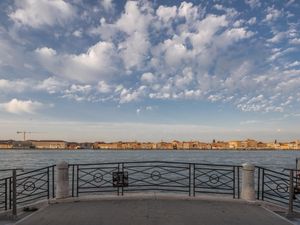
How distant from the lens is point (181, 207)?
8.77 m

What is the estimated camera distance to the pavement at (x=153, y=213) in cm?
741

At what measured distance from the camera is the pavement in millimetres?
7406

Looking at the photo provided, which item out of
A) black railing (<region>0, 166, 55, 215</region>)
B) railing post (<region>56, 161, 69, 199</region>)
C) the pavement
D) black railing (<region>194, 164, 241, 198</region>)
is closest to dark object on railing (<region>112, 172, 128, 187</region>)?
the pavement

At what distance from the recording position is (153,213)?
8.06 meters

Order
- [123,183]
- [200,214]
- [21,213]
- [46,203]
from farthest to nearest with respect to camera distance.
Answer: [123,183]
[46,203]
[21,213]
[200,214]

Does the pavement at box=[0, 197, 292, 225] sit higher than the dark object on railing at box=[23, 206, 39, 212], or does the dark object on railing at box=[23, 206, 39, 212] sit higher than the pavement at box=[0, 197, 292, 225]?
the pavement at box=[0, 197, 292, 225]

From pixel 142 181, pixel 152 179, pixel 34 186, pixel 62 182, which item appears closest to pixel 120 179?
pixel 62 182

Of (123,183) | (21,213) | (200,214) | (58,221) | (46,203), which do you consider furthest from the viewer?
(123,183)

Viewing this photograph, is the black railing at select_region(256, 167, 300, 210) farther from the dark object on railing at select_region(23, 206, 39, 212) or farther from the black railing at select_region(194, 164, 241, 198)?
the dark object on railing at select_region(23, 206, 39, 212)

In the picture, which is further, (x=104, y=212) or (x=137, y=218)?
(x=104, y=212)

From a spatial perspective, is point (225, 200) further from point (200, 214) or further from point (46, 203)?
point (46, 203)

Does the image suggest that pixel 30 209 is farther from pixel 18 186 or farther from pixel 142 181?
pixel 142 181

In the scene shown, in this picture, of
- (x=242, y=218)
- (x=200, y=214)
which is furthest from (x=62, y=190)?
(x=242, y=218)

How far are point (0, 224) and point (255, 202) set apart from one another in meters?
6.45
